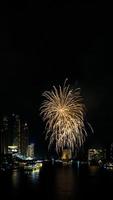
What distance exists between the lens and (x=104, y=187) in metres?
66.0

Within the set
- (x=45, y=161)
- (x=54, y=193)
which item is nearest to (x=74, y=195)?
(x=54, y=193)

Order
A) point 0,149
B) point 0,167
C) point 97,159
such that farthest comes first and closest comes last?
1. point 97,159
2. point 0,149
3. point 0,167

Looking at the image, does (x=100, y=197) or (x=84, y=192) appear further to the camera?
(x=84, y=192)

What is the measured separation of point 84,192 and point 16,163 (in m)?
82.2

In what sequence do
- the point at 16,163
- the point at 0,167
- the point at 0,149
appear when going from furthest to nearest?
the point at 0,149 < the point at 16,163 < the point at 0,167

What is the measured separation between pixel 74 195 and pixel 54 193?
2.96 metres

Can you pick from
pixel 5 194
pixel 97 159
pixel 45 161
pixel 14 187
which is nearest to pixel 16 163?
pixel 97 159

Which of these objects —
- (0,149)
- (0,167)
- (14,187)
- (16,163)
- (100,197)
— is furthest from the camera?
(0,149)

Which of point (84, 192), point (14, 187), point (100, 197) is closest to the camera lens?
point (100, 197)

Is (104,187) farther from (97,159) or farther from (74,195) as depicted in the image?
(97,159)

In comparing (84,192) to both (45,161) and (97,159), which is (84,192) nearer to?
(97,159)

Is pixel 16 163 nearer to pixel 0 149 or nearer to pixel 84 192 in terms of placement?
pixel 0 149

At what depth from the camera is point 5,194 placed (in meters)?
55.4

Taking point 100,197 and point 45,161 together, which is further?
point 45,161
